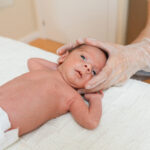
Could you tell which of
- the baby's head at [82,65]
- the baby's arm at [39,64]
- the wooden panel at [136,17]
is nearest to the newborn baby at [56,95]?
the baby's head at [82,65]

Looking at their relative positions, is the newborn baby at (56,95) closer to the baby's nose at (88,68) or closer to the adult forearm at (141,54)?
the baby's nose at (88,68)

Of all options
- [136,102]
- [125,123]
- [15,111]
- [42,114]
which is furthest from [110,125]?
[15,111]

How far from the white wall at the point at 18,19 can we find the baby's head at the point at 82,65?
6.08 feet

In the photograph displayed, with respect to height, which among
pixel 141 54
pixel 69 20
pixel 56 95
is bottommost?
pixel 69 20

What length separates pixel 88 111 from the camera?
33.8 inches

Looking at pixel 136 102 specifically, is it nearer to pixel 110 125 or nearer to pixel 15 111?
pixel 110 125

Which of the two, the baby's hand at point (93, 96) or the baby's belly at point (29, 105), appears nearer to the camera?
the baby's belly at point (29, 105)

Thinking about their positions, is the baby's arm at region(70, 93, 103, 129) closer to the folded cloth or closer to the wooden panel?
the folded cloth

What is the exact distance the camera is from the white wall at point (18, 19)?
2549 mm

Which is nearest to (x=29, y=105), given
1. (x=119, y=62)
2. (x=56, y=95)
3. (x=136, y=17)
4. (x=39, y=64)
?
(x=56, y=95)

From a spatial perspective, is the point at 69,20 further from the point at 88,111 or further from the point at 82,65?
the point at 88,111

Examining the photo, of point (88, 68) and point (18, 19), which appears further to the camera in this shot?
point (18, 19)

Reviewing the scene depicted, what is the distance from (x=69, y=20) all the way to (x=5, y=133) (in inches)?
84.7

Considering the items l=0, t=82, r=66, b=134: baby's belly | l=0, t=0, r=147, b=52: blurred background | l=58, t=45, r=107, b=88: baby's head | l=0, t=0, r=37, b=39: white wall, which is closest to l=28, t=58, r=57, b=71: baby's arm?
l=58, t=45, r=107, b=88: baby's head
